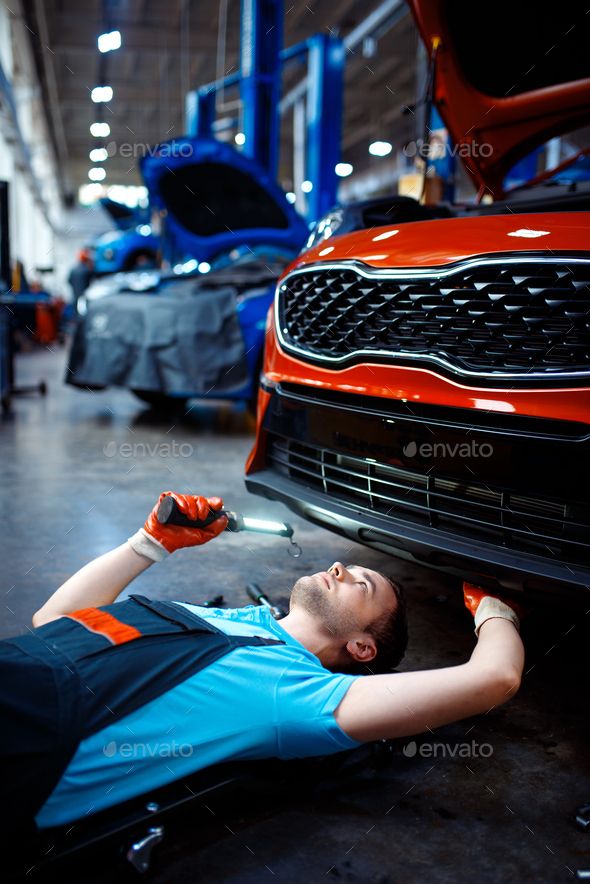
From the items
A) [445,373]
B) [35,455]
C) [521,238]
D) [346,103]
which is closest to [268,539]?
[445,373]

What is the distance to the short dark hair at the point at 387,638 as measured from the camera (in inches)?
63.6

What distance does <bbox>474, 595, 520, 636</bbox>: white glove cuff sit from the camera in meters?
1.62

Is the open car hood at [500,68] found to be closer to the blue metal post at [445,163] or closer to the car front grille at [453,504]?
the car front grille at [453,504]

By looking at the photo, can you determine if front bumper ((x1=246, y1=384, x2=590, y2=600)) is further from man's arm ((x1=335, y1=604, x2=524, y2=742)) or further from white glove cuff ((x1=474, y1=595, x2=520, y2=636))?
man's arm ((x1=335, y1=604, x2=524, y2=742))

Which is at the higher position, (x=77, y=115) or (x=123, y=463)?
(x=77, y=115)

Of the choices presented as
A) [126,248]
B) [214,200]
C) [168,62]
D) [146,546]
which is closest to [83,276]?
[126,248]

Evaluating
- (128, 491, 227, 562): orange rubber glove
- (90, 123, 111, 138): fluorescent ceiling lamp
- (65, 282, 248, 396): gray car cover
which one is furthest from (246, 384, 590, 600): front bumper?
(90, 123, 111, 138): fluorescent ceiling lamp

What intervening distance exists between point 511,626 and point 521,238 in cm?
84

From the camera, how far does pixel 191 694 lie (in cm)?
135

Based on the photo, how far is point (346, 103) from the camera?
2044cm

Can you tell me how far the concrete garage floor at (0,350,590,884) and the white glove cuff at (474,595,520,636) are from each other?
87mm

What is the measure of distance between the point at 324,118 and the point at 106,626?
7513mm

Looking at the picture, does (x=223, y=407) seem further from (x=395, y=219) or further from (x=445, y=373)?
(x=445, y=373)

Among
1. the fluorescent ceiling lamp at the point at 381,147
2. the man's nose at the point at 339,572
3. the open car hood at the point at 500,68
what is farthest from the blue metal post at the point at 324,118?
the fluorescent ceiling lamp at the point at 381,147
